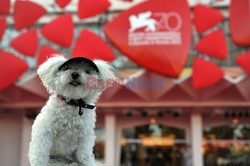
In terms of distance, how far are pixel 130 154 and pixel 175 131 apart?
6.85 feet

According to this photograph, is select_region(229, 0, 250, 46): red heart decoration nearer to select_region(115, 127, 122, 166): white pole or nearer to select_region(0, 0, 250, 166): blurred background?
select_region(0, 0, 250, 166): blurred background

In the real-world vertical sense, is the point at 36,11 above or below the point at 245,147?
above

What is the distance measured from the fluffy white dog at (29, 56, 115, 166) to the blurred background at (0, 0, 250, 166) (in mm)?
6229

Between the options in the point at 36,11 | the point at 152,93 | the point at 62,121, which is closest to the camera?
the point at 62,121

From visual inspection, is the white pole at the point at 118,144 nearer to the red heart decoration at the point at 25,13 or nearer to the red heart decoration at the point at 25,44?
the red heart decoration at the point at 25,44

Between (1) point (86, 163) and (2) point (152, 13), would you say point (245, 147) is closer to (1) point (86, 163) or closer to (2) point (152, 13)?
(2) point (152, 13)

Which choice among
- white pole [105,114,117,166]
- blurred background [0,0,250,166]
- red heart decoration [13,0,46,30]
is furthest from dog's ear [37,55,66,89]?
white pole [105,114,117,166]

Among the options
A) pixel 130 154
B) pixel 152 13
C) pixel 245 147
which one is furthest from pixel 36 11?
pixel 245 147

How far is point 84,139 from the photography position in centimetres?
224

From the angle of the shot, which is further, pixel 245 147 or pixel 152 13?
pixel 245 147

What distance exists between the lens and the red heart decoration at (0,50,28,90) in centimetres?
959

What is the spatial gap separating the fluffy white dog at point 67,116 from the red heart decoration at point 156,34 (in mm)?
7546

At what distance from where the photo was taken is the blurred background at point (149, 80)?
32.0ft

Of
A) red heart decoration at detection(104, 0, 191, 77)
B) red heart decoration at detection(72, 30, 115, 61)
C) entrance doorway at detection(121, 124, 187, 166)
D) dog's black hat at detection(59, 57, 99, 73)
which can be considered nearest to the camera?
dog's black hat at detection(59, 57, 99, 73)
